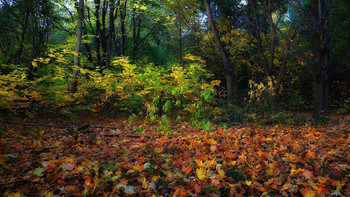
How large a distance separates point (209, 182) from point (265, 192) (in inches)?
23.8

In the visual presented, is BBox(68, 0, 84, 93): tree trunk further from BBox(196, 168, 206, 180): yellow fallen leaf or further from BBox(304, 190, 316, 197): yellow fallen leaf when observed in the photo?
BBox(304, 190, 316, 197): yellow fallen leaf

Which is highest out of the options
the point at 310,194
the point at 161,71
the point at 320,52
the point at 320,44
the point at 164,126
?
the point at 320,44

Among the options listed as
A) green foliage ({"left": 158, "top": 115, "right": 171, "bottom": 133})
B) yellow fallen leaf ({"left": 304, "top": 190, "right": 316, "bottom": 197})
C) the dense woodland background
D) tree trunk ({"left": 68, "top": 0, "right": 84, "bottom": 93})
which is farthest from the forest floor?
tree trunk ({"left": 68, "top": 0, "right": 84, "bottom": 93})

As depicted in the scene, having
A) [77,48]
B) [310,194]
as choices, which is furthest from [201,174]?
[77,48]

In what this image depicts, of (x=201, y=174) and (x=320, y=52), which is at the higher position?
(x=320, y=52)

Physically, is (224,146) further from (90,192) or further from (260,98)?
(260,98)

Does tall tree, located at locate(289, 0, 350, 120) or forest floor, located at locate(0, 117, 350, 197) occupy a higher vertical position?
tall tree, located at locate(289, 0, 350, 120)

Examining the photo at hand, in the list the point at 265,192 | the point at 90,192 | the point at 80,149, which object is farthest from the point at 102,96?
the point at 265,192

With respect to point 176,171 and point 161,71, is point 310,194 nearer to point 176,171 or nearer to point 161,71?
point 176,171

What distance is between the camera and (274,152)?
3.57 metres

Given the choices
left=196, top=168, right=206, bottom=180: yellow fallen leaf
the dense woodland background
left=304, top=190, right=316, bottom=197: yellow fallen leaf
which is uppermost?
the dense woodland background

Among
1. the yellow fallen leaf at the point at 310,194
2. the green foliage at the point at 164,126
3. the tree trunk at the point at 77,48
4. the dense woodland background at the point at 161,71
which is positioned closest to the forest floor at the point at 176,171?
the yellow fallen leaf at the point at 310,194

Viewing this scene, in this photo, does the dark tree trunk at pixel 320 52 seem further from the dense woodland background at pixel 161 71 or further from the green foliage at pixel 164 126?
the green foliage at pixel 164 126

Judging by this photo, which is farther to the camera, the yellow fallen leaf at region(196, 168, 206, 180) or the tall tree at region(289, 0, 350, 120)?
the tall tree at region(289, 0, 350, 120)
